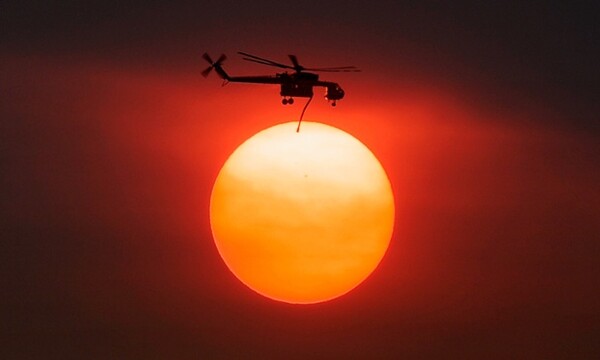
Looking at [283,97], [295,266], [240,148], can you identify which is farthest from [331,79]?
[295,266]

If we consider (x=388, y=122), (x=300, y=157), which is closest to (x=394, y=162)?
(x=388, y=122)

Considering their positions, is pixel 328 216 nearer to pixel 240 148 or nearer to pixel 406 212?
pixel 240 148

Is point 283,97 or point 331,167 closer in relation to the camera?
point 331,167

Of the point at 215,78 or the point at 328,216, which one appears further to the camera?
the point at 215,78

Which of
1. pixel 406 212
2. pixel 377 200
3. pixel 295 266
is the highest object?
pixel 406 212

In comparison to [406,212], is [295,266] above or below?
below

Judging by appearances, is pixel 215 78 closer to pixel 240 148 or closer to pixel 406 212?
pixel 240 148
